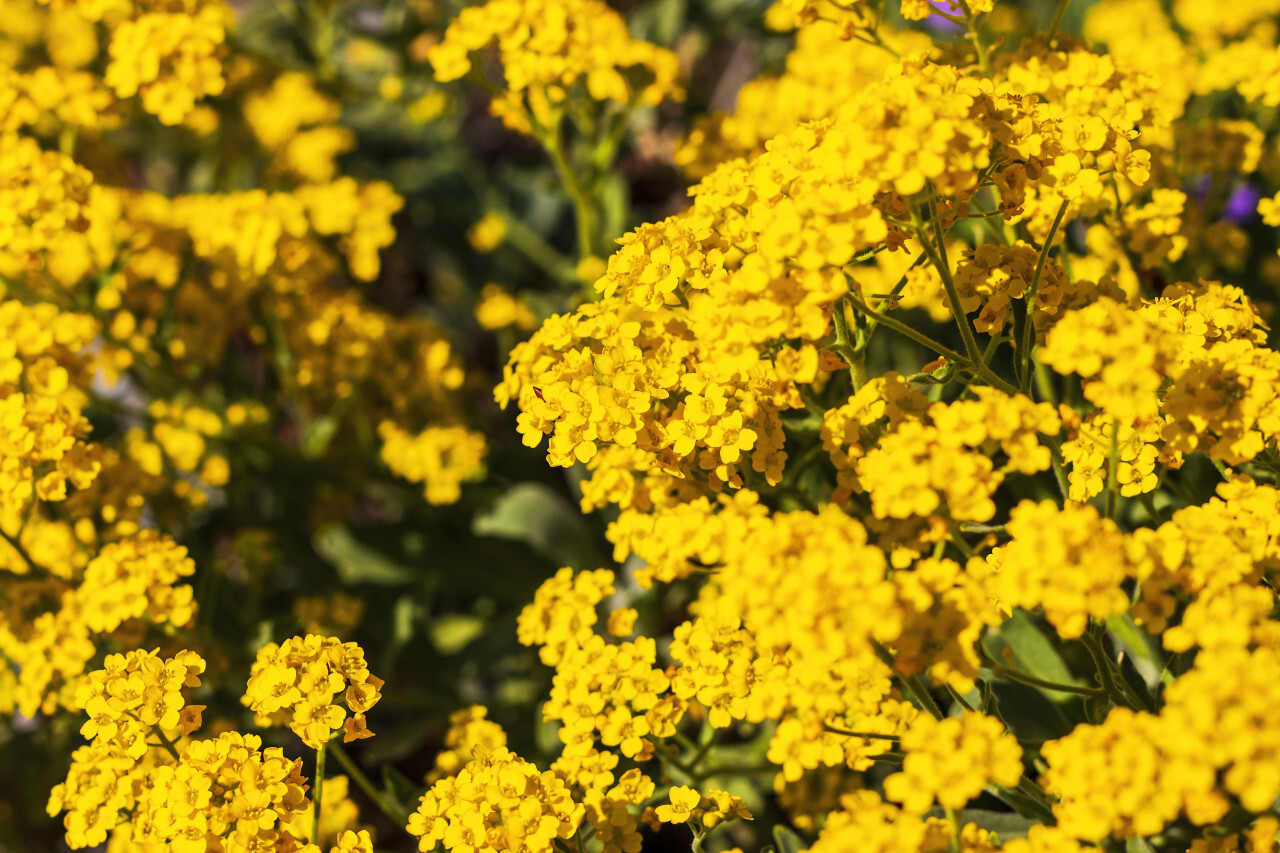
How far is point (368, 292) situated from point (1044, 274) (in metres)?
3.45

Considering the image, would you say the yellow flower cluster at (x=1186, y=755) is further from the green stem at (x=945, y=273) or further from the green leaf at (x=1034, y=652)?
the green leaf at (x=1034, y=652)

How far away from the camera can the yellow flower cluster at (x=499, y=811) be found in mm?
1474

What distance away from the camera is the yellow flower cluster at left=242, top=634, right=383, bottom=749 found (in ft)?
5.11

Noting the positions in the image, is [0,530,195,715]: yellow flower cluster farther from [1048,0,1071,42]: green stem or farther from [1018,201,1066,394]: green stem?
[1048,0,1071,42]: green stem

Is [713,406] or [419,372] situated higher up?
[713,406]

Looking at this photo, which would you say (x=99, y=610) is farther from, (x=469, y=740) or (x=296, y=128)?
(x=296, y=128)

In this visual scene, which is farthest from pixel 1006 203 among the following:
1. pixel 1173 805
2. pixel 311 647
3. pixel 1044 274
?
pixel 311 647

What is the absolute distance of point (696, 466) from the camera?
1.70 m

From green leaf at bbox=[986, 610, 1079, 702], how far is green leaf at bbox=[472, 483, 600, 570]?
3.98 ft

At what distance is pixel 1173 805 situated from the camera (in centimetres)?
110

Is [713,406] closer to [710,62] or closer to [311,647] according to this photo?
[311,647]

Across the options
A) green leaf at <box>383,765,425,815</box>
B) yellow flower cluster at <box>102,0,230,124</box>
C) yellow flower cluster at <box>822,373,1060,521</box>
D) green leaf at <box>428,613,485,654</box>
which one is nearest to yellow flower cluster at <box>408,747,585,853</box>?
green leaf at <box>383,765,425,815</box>

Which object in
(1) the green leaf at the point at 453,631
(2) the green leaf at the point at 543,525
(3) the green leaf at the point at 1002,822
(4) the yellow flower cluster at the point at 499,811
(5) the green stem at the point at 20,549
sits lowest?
(1) the green leaf at the point at 453,631

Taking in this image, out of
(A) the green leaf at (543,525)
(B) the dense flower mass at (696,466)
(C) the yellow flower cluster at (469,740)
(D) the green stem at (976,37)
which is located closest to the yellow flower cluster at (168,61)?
(B) the dense flower mass at (696,466)
